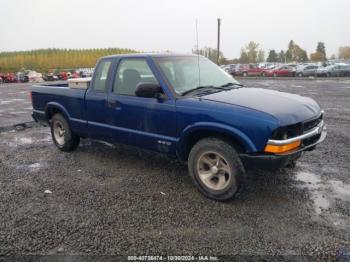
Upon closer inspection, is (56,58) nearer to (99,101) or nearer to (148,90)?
(99,101)

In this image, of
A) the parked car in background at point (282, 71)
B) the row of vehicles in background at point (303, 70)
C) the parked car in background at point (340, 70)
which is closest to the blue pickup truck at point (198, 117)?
the parked car in background at point (340, 70)

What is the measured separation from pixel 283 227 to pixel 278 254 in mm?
514

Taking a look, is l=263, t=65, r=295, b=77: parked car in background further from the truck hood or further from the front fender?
the front fender

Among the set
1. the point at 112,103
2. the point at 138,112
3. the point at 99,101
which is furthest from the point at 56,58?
the point at 138,112

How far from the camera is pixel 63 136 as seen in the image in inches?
250

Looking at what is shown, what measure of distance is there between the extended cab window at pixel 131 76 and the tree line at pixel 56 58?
8196cm

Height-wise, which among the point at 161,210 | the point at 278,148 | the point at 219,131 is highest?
the point at 219,131

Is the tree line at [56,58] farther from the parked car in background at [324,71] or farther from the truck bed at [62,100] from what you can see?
the truck bed at [62,100]

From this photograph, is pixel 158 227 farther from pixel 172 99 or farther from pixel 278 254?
pixel 172 99

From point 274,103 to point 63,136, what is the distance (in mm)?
4194

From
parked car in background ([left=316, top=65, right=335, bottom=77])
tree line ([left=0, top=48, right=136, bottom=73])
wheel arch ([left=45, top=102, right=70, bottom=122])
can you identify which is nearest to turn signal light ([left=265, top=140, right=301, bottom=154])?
wheel arch ([left=45, top=102, right=70, bottom=122])

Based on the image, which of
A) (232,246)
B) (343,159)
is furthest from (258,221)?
(343,159)

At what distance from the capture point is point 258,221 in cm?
354

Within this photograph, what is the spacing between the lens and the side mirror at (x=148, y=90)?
422 centimetres
